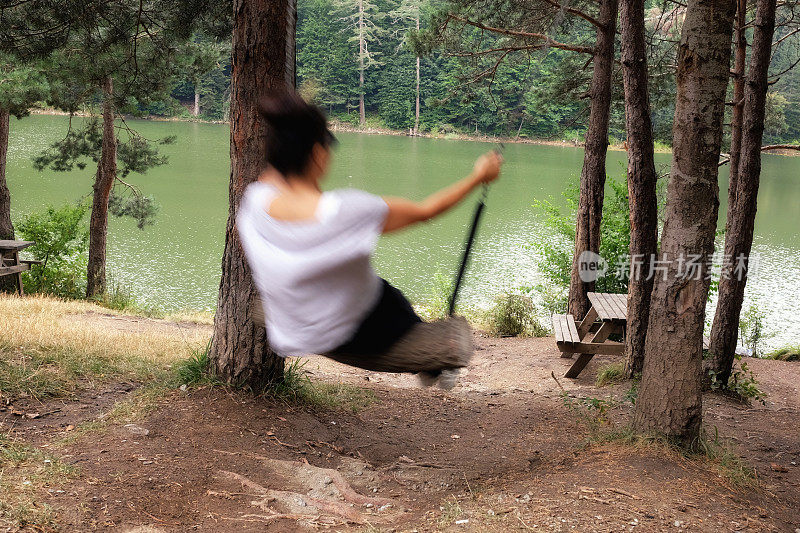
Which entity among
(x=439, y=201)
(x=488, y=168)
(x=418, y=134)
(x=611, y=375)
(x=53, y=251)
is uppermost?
(x=418, y=134)

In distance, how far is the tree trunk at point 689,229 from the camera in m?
4.08

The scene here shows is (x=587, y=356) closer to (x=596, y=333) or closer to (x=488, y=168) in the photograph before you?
(x=596, y=333)

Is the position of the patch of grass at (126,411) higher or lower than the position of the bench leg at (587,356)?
higher

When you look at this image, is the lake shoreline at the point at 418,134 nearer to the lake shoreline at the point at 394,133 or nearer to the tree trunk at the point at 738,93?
the lake shoreline at the point at 394,133

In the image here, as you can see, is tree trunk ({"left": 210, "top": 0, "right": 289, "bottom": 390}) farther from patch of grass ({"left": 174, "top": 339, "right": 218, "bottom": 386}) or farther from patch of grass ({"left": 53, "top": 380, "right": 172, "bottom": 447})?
patch of grass ({"left": 53, "top": 380, "right": 172, "bottom": 447})

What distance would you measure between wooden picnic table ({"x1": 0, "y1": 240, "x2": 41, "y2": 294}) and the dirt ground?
8005 millimetres

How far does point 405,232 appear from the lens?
855cm

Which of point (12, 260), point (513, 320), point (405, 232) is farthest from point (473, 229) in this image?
point (12, 260)

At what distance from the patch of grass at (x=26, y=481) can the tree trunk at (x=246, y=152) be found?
51.2 inches

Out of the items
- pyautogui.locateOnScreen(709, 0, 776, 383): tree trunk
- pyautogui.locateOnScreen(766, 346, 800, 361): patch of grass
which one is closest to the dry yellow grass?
pyautogui.locateOnScreen(709, 0, 776, 383): tree trunk

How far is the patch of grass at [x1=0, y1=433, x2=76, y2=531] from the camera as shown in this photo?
9.82ft

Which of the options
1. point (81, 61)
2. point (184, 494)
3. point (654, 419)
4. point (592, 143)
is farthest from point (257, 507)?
point (81, 61)

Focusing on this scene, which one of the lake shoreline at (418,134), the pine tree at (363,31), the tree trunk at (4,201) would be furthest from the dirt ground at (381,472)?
the pine tree at (363,31)

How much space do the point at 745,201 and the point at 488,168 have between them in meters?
4.77
